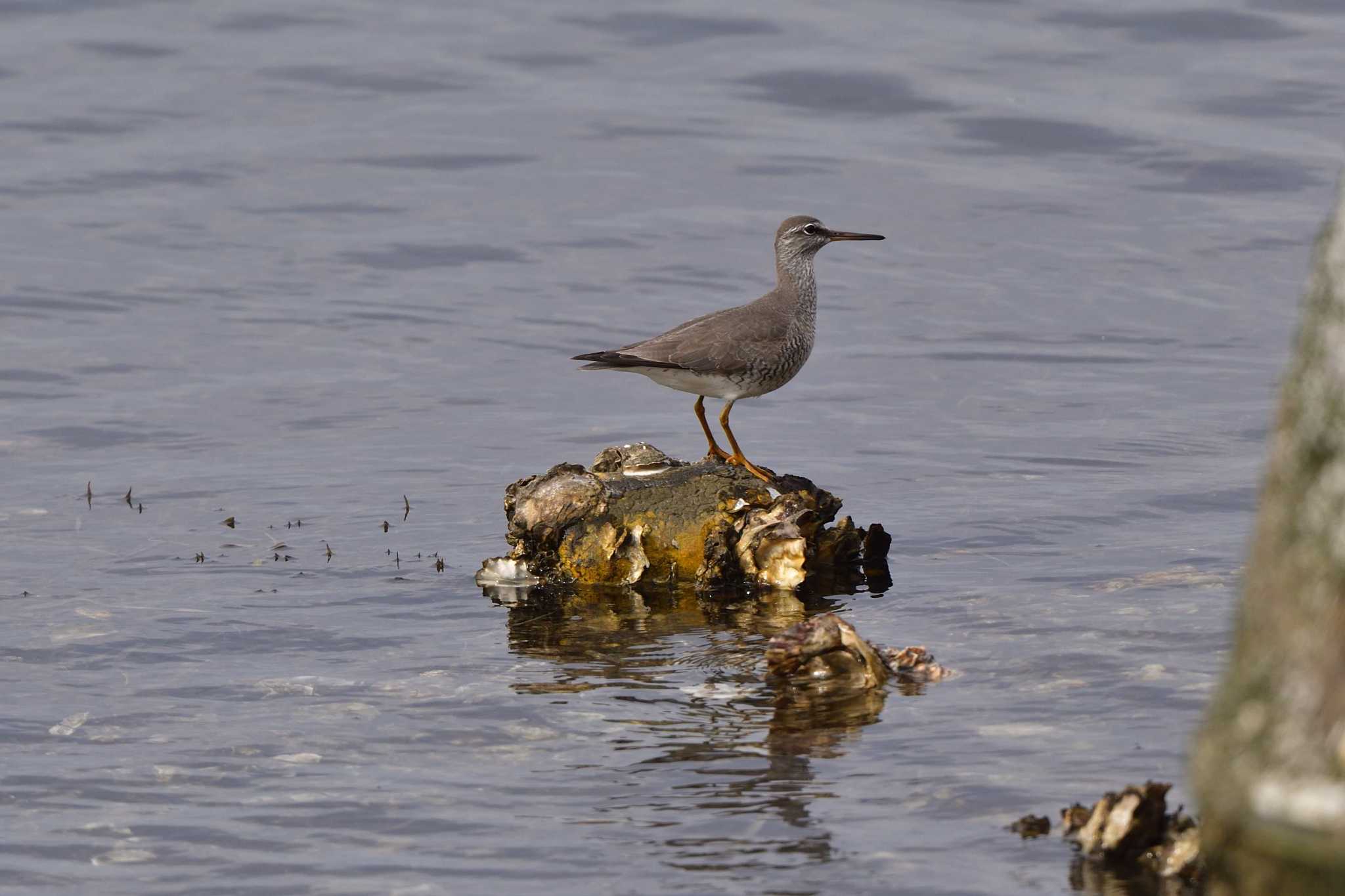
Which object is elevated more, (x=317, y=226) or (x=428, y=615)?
(x=317, y=226)

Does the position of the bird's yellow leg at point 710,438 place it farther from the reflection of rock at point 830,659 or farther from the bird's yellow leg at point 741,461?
the reflection of rock at point 830,659

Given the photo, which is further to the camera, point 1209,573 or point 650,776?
point 1209,573

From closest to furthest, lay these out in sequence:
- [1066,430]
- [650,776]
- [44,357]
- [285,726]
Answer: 1. [650,776]
2. [285,726]
3. [1066,430]
4. [44,357]

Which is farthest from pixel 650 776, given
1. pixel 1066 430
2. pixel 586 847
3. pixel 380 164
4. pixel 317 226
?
pixel 380 164

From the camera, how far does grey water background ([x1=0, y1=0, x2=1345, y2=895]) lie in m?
6.52

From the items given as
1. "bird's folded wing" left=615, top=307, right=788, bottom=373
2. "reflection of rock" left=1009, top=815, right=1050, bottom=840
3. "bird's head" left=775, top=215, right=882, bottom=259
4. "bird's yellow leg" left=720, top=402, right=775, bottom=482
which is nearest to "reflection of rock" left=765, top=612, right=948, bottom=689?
"reflection of rock" left=1009, top=815, right=1050, bottom=840

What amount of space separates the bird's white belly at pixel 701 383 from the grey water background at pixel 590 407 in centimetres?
129

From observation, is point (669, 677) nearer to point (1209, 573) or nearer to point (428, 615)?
point (428, 615)

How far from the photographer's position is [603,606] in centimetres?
920

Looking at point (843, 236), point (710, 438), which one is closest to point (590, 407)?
point (843, 236)

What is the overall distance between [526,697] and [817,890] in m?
2.35

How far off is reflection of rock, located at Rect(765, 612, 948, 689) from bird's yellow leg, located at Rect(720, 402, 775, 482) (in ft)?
7.49

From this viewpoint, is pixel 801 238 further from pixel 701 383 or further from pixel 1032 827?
pixel 1032 827

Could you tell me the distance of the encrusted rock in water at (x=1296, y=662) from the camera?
2.91m
